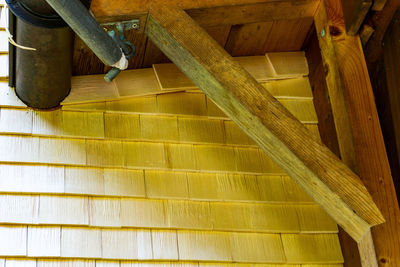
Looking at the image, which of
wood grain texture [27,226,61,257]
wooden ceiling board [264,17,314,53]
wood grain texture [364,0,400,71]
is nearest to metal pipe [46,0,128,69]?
wood grain texture [27,226,61,257]

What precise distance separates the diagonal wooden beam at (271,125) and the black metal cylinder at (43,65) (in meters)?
0.42

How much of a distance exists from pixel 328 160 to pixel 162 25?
2.97 feet

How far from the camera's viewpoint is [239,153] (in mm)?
3486

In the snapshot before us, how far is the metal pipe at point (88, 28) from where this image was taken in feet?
8.26

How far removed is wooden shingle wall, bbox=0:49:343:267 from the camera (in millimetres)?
3098

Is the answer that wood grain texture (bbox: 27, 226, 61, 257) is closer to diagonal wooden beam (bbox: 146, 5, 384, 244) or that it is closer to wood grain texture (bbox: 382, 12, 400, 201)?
diagonal wooden beam (bbox: 146, 5, 384, 244)

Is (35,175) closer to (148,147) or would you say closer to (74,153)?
(74,153)

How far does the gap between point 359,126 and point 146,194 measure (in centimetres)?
101

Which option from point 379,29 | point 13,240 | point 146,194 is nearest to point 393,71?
point 379,29

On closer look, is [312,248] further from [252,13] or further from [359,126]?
[252,13]

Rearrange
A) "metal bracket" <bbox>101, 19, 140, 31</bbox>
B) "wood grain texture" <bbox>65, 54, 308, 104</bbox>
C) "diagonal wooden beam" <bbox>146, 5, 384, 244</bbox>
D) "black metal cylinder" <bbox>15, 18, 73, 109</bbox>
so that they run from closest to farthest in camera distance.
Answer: "diagonal wooden beam" <bbox>146, 5, 384, 244</bbox>, "black metal cylinder" <bbox>15, 18, 73, 109</bbox>, "metal bracket" <bbox>101, 19, 140, 31</bbox>, "wood grain texture" <bbox>65, 54, 308, 104</bbox>

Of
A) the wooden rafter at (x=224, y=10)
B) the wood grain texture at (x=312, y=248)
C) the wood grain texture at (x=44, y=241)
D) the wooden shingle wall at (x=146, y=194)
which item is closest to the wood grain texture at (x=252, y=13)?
the wooden rafter at (x=224, y=10)

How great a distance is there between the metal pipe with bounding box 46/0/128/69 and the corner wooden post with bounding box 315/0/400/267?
96 centimetres

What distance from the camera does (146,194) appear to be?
3258 millimetres
